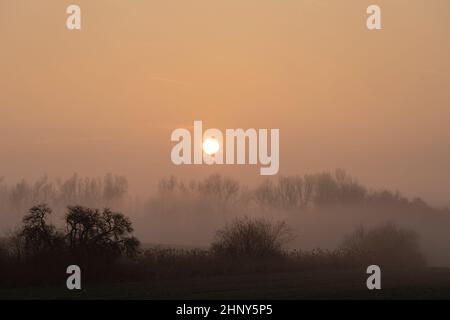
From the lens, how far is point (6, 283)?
36312 mm

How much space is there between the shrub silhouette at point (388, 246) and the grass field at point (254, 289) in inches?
767

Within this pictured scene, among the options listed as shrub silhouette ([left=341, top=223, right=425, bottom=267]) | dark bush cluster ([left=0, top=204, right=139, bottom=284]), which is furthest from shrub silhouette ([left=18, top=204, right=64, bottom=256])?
shrub silhouette ([left=341, top=223, right=425, bottom=267])

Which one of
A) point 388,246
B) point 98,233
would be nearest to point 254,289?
point 98,233

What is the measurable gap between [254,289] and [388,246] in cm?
3408

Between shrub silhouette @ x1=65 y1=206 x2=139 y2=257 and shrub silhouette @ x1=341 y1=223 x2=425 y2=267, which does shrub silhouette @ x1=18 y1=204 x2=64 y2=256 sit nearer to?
shrub silhouette @ x1=65 y1=206 x2=139 y2=257

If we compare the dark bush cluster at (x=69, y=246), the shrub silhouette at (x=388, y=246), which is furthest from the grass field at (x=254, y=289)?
the shrub silhouette at (x=388, y=246)

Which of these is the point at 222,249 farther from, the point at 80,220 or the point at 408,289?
the point at 408,289

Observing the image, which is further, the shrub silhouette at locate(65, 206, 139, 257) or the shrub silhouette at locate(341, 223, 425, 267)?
the shrub silhouette at locate(341, 223, 425, 267)

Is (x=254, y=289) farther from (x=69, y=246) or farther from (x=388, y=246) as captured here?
(x=388, y=246)

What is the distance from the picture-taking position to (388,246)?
216 ft

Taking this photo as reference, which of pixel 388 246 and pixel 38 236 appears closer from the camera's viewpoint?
pixel 38 236

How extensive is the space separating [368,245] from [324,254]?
10.7 m

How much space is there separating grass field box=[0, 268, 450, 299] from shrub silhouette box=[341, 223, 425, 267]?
19494mm

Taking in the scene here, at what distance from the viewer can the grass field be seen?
32.3 m
